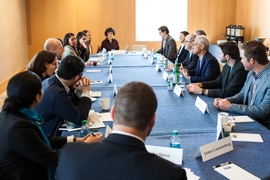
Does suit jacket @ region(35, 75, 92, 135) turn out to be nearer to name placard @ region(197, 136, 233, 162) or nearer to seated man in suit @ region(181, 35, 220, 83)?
name placard @ region(197, 136, 233, 162)

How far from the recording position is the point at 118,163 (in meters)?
0.98

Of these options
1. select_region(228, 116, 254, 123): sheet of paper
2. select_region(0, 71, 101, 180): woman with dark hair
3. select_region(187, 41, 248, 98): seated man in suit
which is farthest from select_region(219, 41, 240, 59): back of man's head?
select_region(0, 71, 101, 180): woman with dark hair

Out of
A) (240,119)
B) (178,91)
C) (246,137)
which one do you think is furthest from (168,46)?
(246,137)

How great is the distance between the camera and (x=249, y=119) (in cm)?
236

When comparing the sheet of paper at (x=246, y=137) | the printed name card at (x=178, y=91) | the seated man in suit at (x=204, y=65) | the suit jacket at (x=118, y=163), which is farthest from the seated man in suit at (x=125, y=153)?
the seated man in suit at (x=204, y=65)

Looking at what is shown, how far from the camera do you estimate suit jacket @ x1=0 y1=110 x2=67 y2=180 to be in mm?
1590

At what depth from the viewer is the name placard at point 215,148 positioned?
167 cm

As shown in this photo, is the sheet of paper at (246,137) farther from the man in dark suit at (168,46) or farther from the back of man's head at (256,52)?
the man in dark suit at (168,46)

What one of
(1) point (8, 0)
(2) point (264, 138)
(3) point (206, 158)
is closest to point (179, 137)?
(3) point (206, 158)

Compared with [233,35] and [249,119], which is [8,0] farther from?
[249,119]

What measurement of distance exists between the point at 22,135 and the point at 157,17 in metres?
8.57

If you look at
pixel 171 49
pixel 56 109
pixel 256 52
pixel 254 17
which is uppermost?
pixel 254 17

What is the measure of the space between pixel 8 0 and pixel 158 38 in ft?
14.2

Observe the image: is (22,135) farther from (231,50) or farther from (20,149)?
(231,50)
